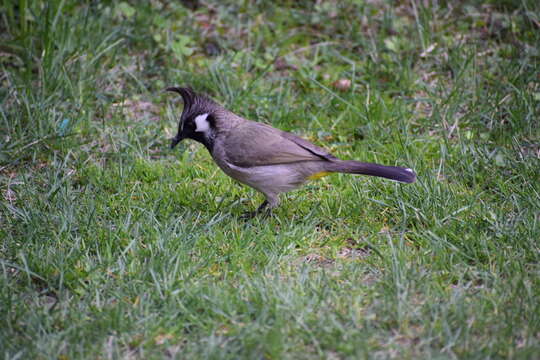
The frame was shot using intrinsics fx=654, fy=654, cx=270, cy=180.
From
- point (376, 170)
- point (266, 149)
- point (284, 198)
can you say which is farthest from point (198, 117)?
point (376, 170)

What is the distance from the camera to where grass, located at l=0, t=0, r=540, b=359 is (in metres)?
3.50

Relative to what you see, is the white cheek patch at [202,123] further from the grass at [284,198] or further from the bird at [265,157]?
the grass at [284,198]

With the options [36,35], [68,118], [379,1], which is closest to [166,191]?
[68,118]

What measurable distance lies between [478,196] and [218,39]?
12.1ft

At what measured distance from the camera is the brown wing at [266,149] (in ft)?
16.2

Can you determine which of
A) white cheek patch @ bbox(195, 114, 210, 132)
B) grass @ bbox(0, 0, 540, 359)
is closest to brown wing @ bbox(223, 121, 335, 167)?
white cheek patch @ bbox(195, 114, 210, 132)

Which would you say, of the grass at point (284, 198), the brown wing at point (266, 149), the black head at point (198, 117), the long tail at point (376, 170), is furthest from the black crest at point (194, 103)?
the long tail at point (376, 170)

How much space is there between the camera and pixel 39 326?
347 centimetres

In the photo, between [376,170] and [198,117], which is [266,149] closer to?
[198,117]

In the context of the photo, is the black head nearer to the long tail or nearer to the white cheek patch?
the white cheek patch

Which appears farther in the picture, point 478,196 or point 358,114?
point 358,114

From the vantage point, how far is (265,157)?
4977 mm

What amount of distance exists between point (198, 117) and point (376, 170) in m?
1.50

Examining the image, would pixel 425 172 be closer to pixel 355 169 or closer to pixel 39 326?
pixel 355 169
